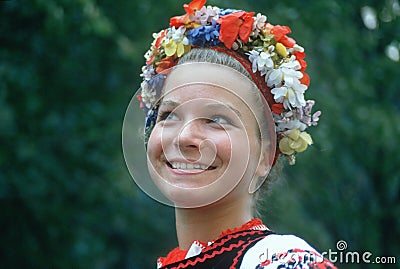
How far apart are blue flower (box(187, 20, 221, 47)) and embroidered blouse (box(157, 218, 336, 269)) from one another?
25.3 inches

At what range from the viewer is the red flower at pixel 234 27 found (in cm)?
247

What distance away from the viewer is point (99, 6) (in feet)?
21.6

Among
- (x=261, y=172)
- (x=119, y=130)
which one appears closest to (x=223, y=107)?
(x=261, y=172)

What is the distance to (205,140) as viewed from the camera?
2.19m

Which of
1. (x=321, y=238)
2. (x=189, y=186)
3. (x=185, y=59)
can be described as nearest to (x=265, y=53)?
(x=185, y=59)

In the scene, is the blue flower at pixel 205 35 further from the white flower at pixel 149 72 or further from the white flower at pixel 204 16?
the white flower at pixel 149 72

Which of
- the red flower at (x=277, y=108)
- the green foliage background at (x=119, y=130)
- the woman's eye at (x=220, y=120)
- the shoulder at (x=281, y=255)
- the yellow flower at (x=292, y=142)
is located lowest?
the shoulder at (x=281, y=255)

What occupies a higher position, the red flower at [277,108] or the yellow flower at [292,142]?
the red flower at [277,108]

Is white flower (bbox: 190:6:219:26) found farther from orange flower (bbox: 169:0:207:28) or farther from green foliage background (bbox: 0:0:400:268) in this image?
green foliage background (bbox: 0:0:400:268)

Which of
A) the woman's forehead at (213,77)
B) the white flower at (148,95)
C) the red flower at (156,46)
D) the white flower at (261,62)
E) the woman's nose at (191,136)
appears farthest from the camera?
the red flower at (156,46)

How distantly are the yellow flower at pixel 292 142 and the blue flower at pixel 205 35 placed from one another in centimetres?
43

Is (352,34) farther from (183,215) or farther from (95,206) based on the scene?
(183,215)

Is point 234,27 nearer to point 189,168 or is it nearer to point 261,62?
point 261,62

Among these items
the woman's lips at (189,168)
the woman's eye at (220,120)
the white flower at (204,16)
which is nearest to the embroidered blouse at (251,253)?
the woman's lips at (189,168)
